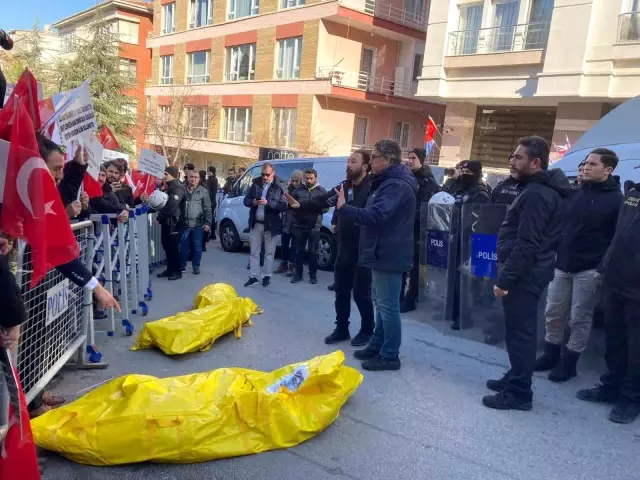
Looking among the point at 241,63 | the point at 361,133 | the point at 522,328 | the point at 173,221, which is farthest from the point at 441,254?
the point at 241,63

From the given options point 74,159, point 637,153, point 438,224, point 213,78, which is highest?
point 213,78

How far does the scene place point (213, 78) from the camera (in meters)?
28.7

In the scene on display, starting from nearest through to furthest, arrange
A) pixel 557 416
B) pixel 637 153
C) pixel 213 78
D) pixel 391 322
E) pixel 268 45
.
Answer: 1. pixel 557 416
2. pixel 391 322
3. pixel 637 153
4. pixel 268 45
5. pixel 213 78

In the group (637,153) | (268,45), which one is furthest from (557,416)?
(268,45)

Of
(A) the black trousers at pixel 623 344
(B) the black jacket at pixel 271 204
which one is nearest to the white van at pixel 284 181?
(B) the black jacket at pixel 271 204

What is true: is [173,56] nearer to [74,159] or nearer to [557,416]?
[74,159]

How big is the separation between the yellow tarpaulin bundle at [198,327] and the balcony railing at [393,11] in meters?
20.0

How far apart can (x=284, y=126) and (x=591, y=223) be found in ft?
70.9

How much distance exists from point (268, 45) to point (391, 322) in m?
23.4

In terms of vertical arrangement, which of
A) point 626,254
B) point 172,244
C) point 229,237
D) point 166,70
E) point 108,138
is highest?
point 166,70

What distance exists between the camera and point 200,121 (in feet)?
95.7

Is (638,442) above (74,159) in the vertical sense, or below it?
below

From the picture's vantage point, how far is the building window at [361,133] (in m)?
25.2

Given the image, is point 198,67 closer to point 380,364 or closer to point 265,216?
point 265,216
